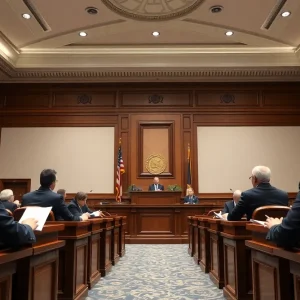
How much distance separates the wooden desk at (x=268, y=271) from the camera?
6.08 feet

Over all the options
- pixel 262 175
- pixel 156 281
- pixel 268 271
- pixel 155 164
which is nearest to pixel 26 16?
pixel 155 164

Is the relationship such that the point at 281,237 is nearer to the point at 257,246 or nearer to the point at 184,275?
the point at 257,246

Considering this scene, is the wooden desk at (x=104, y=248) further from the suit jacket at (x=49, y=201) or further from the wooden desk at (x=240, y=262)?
the wooden desk at (x=240, y=262)

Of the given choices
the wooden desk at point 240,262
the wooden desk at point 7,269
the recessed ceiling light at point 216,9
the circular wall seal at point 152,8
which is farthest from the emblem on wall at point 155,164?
the wooden desk at point 7,269

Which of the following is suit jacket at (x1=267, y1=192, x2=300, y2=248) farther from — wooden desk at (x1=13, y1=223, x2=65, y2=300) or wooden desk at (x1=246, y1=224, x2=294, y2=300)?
wooden desk at (x1=13, y1=223, x2=65, y2=300)

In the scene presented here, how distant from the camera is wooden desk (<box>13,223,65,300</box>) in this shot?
1.97 m

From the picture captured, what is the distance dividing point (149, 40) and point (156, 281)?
24.5 feet

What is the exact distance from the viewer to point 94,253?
4070mm

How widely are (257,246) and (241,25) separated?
8003mm

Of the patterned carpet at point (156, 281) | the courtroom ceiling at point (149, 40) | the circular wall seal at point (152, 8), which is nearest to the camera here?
the patterned carpet at point (156, 281)

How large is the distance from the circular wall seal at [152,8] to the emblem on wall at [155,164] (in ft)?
13.0

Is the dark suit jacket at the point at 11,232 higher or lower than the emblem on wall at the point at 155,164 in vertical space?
lower

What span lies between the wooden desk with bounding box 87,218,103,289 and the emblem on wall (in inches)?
255

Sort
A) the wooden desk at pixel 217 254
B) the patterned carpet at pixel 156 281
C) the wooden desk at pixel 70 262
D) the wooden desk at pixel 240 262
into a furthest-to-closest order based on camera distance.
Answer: the wooden desk at pixel 217 254 < the patterned carpet at pixel 156 281 < the wooden desk at pixel 70 262 < the wooden desk at pixel 240 262
